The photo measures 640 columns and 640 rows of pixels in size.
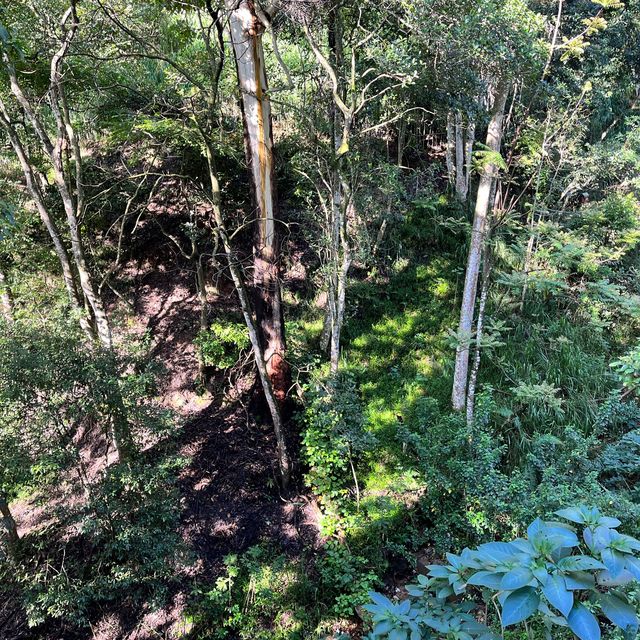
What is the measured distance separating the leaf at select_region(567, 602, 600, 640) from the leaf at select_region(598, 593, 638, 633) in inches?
3.5

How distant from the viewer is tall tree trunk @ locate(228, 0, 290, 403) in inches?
176

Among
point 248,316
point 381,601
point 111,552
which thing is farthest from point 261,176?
point 381,601

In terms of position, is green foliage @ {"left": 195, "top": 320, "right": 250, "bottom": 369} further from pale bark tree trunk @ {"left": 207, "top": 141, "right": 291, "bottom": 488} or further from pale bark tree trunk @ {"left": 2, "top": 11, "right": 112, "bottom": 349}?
pale bark tree trunk @ {"left": 2, "top": 11, "right": 112, "bottom": 349}

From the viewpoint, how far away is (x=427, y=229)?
8305 millimetres

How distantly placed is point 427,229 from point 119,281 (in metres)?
6.20

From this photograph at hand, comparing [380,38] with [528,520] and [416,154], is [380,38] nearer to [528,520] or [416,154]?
[416,154]

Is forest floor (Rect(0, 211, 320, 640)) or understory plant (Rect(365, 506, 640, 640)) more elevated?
understory plant (Rect(365, 506, 640, 640))

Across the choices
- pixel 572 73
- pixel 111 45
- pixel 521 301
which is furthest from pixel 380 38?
pixel 521 301

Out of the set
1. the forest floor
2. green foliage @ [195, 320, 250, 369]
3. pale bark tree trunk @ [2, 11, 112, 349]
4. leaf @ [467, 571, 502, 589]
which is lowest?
the forest floor

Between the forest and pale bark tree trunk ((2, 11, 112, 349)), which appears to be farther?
pale bark tree trunk ((2, 11, 112, 349))

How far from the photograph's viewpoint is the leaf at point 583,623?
0.80 m

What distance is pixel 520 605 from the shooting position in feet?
2.77

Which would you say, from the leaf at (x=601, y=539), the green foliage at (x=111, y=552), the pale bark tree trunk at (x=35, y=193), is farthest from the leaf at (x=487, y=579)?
the pale bark tree trunk at (x=35, y=193)

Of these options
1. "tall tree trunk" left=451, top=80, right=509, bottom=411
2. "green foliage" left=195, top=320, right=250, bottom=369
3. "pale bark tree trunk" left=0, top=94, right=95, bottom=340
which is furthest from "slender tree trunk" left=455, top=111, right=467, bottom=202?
"pale bark tree trunk" left=0, top=94, right=95, bottom=340
